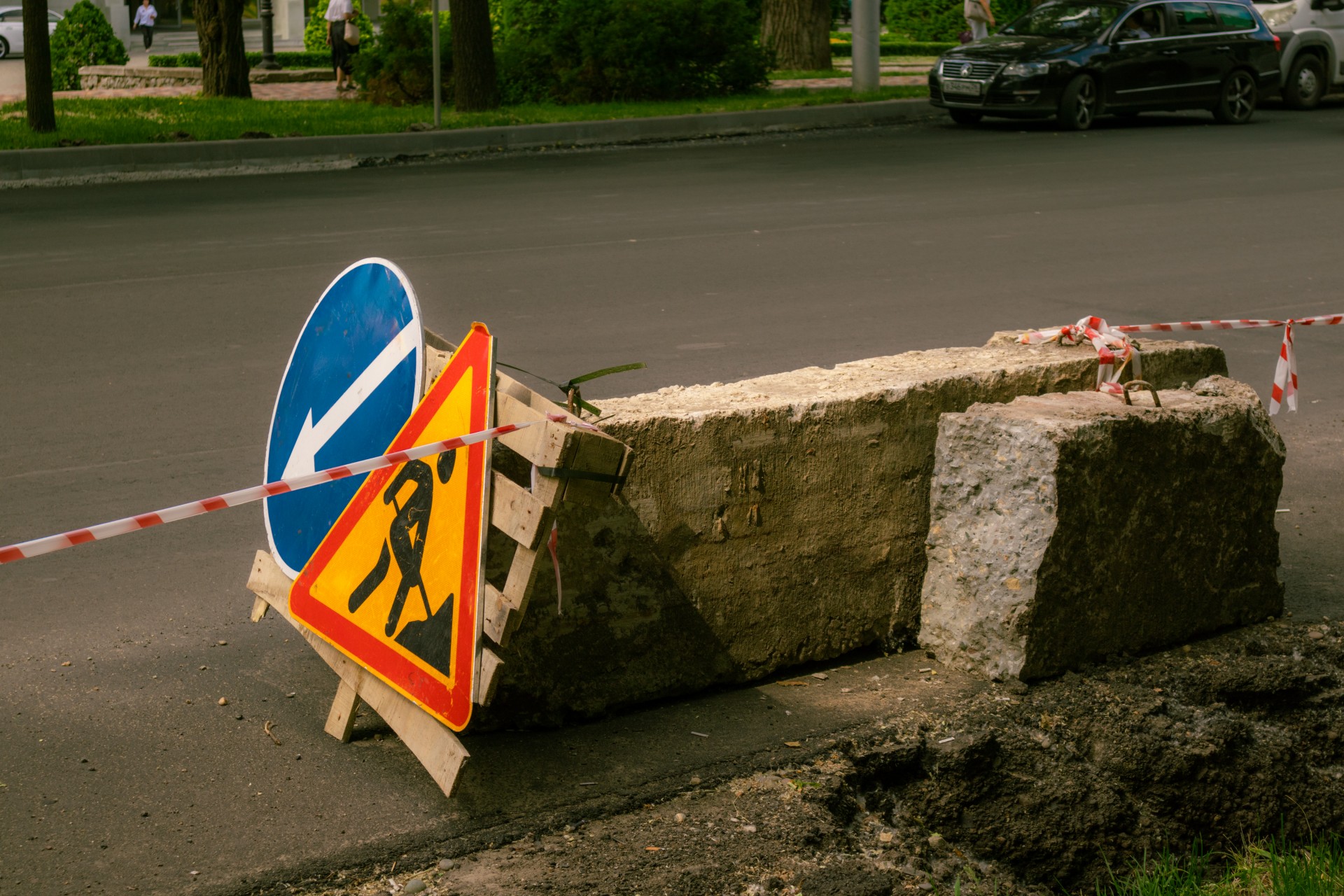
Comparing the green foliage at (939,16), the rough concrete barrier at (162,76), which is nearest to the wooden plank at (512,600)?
the rough concrete barrier at (162,76)

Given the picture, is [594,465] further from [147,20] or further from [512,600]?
[147,20]

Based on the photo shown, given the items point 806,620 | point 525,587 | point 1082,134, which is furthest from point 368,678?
point 1082,134

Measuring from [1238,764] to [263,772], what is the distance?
254 centimetres

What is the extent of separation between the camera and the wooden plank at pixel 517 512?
125 inches

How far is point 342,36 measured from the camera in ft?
81.1

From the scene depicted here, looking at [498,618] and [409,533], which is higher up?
[409,533]

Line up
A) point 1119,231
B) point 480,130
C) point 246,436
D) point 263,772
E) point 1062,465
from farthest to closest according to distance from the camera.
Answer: point 480,130 → point 1119,231 → point 246,436 → point 1062,465 → point 263,772

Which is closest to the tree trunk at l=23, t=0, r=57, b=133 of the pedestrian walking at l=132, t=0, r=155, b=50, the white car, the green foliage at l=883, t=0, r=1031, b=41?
the green foliage at l=883, t=0, r=1031, b=41

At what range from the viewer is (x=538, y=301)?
29.2ft

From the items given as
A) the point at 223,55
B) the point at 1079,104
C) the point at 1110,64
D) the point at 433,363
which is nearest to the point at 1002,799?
the point at 433,363

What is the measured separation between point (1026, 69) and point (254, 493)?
16.3m

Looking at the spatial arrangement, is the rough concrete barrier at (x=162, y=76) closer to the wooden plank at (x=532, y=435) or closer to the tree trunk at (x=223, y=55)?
the tree trunk at (x=223, y=55)

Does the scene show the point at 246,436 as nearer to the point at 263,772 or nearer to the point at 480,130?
the point at 263,772

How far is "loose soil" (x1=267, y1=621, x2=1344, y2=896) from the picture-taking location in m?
3.16
